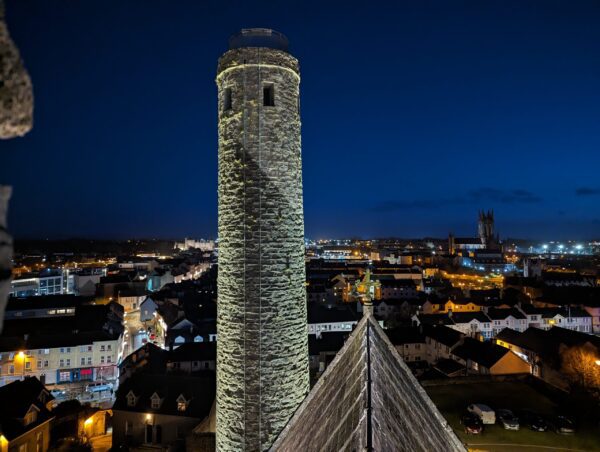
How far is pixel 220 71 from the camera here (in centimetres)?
742

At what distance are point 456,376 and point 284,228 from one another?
21.1m

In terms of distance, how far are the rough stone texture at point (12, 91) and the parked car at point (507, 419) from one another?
20.7 metres

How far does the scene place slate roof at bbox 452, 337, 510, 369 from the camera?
80.7ft

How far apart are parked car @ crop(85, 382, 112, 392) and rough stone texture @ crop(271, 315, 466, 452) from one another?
2616cm

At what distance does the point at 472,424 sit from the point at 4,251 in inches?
762

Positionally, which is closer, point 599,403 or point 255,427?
point 255,427

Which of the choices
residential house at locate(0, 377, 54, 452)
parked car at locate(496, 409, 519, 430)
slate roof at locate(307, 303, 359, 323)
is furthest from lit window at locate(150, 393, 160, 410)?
slate roof at locate(307, 303, 359, 323)

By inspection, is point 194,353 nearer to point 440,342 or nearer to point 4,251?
point 440,342

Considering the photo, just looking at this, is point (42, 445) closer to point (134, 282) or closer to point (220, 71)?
point (220, 71)

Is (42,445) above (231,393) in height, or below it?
below

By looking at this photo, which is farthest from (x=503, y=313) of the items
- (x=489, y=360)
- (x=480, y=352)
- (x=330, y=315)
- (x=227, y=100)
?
(x=227, y=100)

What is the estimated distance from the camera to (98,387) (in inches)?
1025

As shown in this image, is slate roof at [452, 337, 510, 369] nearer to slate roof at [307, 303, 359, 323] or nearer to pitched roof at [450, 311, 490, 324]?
pitched roof at [450, 311, 490, 324]

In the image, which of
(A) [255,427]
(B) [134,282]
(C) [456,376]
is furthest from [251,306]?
(B) [134,282]
